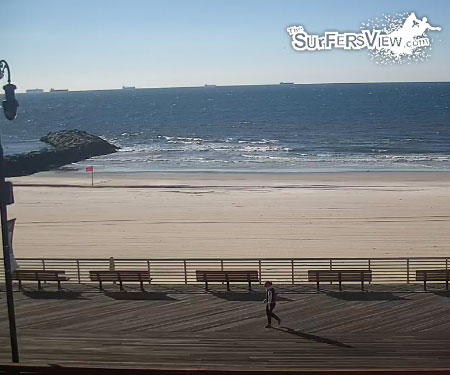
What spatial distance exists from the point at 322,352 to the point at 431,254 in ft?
32.9

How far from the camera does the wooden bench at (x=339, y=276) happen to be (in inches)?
504

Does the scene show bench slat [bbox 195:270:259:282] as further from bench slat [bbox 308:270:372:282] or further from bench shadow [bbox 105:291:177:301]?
bench slat [bbox 308:270:372:282]

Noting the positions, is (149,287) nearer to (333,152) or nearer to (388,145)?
(333,152)

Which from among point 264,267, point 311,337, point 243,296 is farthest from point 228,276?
point 264,267

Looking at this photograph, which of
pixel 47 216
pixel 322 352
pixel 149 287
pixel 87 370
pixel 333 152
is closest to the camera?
pixel 87 370

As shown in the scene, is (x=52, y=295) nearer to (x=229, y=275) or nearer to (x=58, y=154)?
(x=229, y=275)

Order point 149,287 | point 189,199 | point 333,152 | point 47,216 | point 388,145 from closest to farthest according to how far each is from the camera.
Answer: point 149,287 < point 47,216 < point 189,199 < point 333,152 < point 388,145

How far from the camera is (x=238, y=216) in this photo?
82.9 feet

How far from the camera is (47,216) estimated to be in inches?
1042

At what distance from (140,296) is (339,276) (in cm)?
454

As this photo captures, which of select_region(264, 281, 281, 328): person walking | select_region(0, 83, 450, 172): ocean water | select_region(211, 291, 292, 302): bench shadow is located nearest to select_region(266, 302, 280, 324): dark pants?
select_region(264, 281, 281, 328): person walking

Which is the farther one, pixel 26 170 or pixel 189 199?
pixel 26 170

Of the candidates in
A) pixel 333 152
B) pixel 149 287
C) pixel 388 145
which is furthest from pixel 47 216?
pixel 388 145

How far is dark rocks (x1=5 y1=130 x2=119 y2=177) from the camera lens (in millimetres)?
46562
